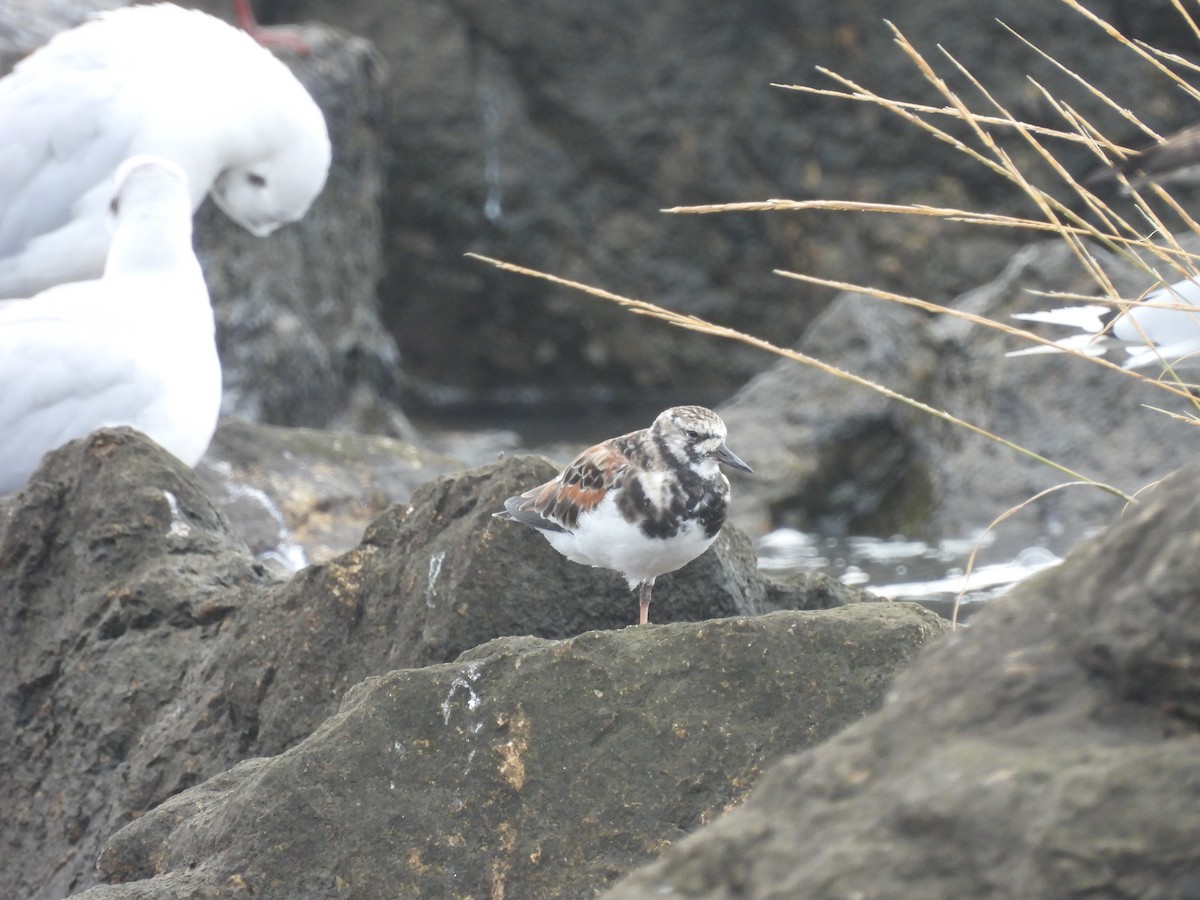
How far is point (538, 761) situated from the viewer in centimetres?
300

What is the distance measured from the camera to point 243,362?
392 inches

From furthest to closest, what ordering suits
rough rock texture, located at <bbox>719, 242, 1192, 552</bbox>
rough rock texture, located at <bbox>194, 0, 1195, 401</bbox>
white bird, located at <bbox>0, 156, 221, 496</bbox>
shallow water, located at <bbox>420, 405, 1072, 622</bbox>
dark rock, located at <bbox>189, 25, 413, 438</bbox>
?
rough rock texture, located at <bbox>194, 0, 1195, 401</bbox> → dark rock, located at <bbox>189, 25, 413, 438</bbox> → rough rock texture, located at <bbox>719, 242, 1192, 552</bbox> → shallow water, located at <bbox>420, 405, 1072, 622</bbox> → white bird, located at <bbox>0, 156, 221, 496</bbox>

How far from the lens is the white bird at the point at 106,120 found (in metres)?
6.88

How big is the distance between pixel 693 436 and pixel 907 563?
4.34 m

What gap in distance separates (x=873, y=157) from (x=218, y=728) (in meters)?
11.7

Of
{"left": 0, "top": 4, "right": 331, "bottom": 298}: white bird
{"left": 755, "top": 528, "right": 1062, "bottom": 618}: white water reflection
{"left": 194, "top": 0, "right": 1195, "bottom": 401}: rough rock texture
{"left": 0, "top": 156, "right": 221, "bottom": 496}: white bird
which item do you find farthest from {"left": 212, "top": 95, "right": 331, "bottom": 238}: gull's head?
{"left": 194, "top": 0, "right": 1195, "bottom": 401}: rough rock texture

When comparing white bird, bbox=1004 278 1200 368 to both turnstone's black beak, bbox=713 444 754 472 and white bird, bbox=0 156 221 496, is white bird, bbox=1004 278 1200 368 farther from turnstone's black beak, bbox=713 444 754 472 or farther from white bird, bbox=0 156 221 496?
white bird, bbox=0 156 221 496

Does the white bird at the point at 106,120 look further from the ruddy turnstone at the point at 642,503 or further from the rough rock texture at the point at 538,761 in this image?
the rough rock texture at the point at 538,761

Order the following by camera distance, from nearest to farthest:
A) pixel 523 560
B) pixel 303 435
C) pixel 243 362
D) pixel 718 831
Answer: pixel 718 831 < pixel 523 560 < pixel 303 435 < pixel 243 362

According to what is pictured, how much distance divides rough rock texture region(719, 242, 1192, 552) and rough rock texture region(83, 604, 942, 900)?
526cm

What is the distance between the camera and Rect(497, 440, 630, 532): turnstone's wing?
3744 mm

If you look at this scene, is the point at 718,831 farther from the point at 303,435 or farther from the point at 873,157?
the point at 873,157

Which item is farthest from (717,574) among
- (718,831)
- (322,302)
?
(322,302)

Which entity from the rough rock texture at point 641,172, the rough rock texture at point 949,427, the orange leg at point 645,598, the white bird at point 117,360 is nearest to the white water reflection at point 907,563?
the rough rock texture at point 949,427
